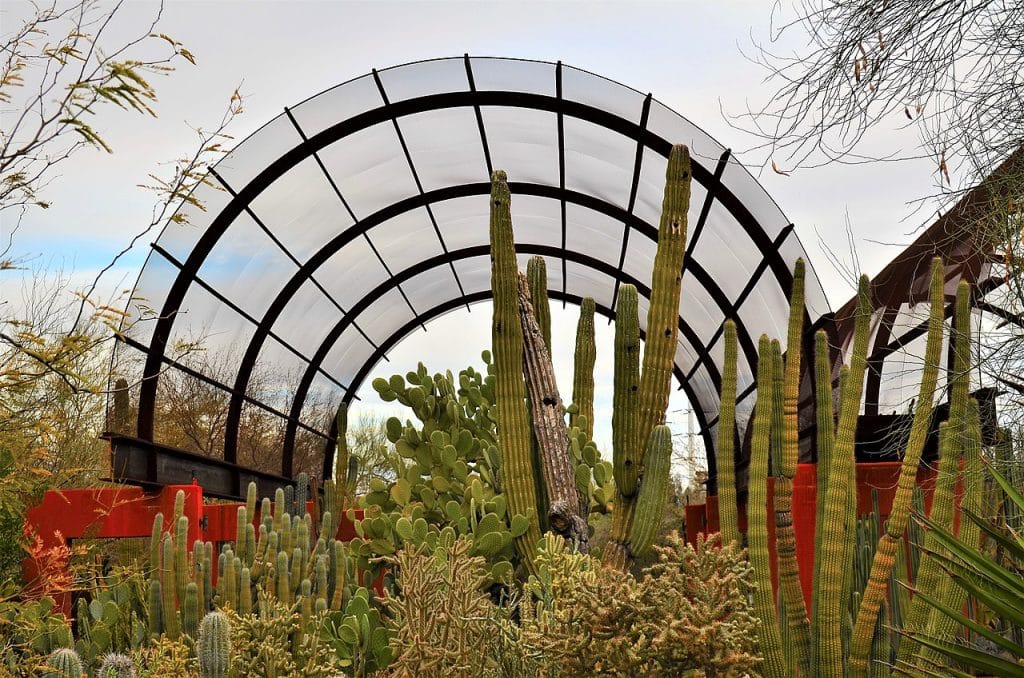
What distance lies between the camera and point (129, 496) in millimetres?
9469

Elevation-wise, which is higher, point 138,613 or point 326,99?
point 326,99

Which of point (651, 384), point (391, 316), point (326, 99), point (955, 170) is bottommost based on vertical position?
point (651, 384)

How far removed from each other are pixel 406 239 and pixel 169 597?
738 centimetres

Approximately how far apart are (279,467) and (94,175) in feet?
32.4

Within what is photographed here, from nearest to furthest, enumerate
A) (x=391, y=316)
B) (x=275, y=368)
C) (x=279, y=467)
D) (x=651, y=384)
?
1. (x=651, y=384)
2. (x=275, y=368)
3. (x=279, y=467)
4. (x=391, y=316)

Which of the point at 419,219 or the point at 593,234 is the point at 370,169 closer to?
the point at 419,219

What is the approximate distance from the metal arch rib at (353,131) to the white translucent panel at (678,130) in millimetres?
91

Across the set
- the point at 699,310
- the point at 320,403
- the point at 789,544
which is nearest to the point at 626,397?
the point at 789,544

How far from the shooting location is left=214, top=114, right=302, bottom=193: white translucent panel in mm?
10547

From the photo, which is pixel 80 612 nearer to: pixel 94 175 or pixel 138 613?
pixel 138 613

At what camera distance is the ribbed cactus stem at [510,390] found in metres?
6.73

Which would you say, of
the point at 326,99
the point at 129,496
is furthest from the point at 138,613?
the point at 326,99

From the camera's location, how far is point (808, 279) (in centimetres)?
1060

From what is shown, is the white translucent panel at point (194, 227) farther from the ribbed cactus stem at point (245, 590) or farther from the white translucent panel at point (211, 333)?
the ribbed cactus stem at point (245, 590)
